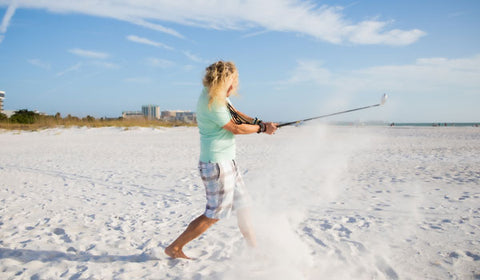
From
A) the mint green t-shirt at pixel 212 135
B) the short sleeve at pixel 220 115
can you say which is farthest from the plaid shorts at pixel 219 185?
the short sleeve at pixel 220 115

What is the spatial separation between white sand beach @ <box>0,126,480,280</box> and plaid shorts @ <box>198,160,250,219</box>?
58cm

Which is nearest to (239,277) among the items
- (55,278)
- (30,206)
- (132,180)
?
(55,278)

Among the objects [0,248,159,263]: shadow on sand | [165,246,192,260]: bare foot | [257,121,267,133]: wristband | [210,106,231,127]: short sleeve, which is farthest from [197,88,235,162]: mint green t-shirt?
[0,248,159,263]: shadow on sand

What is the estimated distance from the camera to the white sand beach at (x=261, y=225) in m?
2.99

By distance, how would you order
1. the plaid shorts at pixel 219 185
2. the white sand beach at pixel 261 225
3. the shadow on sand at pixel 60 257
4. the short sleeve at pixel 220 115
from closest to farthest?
the short sleeve at pixel 220 115 → the plaid shorts at pixel 219 185 → the white sand beach at pixel 261 225 → the shadow on sand at pixel 60 257

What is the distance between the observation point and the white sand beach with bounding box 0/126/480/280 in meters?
2.99

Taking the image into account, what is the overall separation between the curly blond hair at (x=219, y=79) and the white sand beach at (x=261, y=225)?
1512 mm

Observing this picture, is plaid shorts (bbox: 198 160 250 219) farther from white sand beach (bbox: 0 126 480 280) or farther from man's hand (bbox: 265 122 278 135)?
white sand beach (bbox: 0 126 480 280)

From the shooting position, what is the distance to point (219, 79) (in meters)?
2.62

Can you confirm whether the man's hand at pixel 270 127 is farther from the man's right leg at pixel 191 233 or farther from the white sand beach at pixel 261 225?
the white sand beach at pixel 261 225

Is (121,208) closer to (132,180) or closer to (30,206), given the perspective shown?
(30,206)

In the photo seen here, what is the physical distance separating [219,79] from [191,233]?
1.37 meters

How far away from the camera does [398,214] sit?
14.9 feet

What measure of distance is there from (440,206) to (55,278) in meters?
4.94
